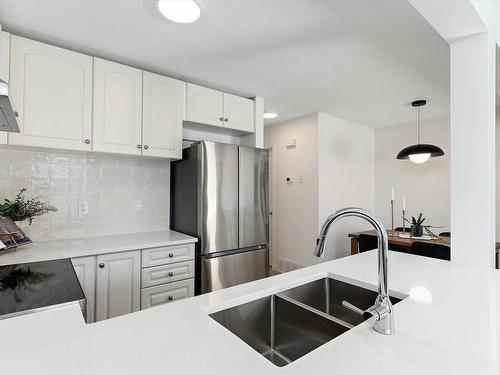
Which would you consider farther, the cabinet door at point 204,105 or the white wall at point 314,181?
the white wall at point 314,181

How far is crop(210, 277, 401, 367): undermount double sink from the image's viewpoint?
1.00 m

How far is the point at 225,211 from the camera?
2.46 metres

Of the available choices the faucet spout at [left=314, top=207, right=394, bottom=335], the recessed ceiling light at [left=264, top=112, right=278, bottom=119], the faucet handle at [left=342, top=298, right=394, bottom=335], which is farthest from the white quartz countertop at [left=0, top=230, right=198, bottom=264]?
the recessed ceiling light at [left=264, top=112, right=278, bottom=119]

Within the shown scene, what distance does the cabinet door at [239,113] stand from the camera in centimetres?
280

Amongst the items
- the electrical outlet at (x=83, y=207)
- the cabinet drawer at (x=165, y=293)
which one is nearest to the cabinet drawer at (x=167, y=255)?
the cabinet drawer at (x=165, y=293)

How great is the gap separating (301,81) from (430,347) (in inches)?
96.4

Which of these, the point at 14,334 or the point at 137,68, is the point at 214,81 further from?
the point at 14,334

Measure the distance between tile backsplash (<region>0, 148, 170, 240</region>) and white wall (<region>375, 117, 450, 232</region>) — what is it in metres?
3.62

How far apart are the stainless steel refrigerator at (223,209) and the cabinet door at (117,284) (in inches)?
20.0

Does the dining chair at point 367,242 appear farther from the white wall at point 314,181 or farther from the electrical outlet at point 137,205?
the electrical outlet at point 137,205

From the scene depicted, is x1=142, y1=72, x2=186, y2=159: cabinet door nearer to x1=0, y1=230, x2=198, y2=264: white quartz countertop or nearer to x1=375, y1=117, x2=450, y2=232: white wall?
x1=0, y1=230, x2=198, y2=264: white quartz countertop

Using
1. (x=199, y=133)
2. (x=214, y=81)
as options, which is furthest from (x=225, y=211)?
(x=214, y=81)

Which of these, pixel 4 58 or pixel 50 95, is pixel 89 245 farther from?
pixel 4 58

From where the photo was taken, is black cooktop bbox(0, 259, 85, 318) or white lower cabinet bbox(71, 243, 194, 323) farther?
white lower cabinet bbox(71, 243, 194, 323)
